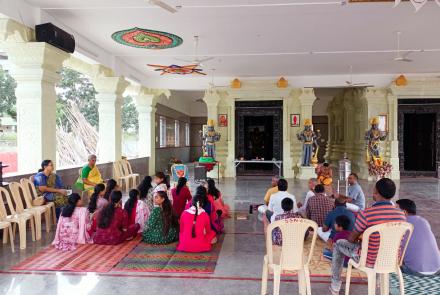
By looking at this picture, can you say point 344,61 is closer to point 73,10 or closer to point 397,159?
point 397,159

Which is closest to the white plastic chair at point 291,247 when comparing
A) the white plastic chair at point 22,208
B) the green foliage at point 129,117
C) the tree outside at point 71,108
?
the white plastic chair at point 22,208

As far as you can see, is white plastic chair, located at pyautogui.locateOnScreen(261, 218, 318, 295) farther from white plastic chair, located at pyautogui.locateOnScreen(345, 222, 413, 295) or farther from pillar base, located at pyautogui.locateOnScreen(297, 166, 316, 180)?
pillar base, located at pyautogui.locateOnScreen(297, 166, 316, 180)

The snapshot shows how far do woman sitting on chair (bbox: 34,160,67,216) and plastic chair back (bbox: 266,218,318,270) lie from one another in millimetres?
3722

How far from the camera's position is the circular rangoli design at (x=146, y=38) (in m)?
7.32

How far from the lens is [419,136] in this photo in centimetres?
1387

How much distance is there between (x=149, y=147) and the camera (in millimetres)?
12773

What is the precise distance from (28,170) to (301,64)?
295 inches

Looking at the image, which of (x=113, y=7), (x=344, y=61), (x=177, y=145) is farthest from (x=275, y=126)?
(x=113, y=7)

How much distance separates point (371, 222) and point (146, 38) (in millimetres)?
6292

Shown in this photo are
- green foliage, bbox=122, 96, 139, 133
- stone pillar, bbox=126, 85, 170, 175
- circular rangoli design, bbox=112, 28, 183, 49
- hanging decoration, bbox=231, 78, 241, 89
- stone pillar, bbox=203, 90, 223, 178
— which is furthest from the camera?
green foliage, bbox=122, 96, 139, 133

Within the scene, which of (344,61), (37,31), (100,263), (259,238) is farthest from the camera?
(344,61)

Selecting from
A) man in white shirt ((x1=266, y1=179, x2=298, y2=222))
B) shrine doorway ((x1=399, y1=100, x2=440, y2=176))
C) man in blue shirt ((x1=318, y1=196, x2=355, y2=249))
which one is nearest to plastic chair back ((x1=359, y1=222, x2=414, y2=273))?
man in blue shirt ((x1=318, y1=196, x2=355, y2=249))

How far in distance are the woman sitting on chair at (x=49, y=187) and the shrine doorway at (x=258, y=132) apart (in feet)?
27.5

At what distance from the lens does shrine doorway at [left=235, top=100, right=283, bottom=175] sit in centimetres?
1304
